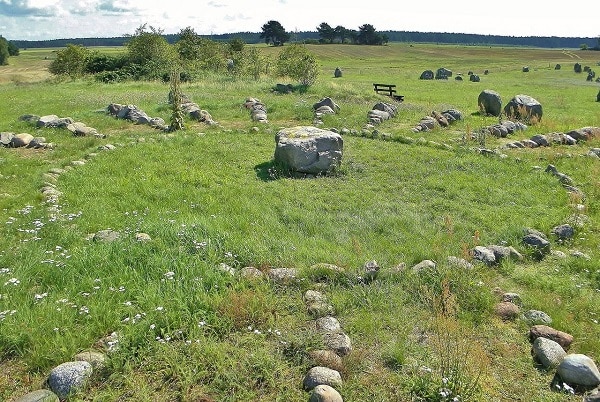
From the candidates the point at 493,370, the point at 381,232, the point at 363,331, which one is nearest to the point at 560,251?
the point at 381,232

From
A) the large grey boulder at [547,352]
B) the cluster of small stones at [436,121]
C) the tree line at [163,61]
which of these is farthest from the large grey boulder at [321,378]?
the tree line at [163,61]

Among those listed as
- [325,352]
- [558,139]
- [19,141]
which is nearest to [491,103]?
[558,139]

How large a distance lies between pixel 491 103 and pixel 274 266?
1981cm

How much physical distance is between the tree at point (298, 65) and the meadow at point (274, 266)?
1633cm

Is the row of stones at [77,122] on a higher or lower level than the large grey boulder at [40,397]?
higher

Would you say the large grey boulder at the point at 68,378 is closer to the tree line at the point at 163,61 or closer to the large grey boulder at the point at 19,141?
the large grey boulder at the point at 19,141

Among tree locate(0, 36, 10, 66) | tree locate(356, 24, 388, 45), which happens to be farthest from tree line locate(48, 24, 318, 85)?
tree locate(356, 24, 388, 45)

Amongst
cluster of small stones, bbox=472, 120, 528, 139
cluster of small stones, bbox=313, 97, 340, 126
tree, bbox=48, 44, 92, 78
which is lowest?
cluster of small stones, bbox=472, 120, 528, 139

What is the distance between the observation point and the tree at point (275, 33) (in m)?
121

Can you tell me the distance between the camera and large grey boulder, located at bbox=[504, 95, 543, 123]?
68.4 feet

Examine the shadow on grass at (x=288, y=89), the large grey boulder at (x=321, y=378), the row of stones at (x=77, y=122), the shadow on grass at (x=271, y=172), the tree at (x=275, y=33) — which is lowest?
the large grey boulder at (x=321, y=378)

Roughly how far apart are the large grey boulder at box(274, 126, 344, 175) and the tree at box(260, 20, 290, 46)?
11606cm

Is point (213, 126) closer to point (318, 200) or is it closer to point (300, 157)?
point (300, 157)

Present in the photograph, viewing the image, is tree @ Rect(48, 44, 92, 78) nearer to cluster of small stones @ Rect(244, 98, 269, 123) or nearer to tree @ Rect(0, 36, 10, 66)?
cluster of small stones @ Rect(244, 98, 269, 123)
